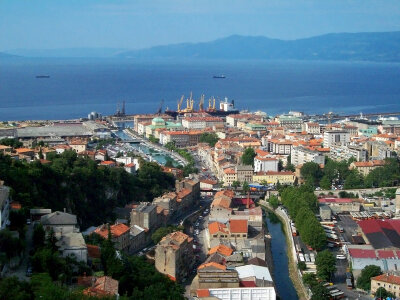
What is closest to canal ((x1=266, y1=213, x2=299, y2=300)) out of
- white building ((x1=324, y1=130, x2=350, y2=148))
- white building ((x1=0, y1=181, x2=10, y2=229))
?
white building ((x1=0, y1=181, x2=10, y2=229))

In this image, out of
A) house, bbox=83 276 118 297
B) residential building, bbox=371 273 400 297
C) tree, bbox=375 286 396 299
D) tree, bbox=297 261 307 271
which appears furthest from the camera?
tree, bbox=297 261 307 271

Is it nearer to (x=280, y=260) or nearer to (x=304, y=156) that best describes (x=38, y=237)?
(x=280, y=260)

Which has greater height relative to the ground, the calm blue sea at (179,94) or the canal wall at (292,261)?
the calm blue sea at (179,94)

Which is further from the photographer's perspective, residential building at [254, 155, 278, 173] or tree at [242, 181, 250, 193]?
residential building at [254, 155, 278, 173]

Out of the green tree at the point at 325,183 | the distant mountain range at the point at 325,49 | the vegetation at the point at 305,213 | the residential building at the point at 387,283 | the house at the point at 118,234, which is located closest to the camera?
the residential building at the point at 387,283

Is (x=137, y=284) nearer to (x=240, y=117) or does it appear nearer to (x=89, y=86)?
(x=240, y=117)

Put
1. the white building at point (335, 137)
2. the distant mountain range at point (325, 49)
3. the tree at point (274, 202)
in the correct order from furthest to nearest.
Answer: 1. the distant mountain range at point (325, 49)
2. the white building at point (335, 137)
3. the tree at point (274, 202)

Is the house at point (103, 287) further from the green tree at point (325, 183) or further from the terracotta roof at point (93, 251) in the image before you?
the green tree at point (325, 183)

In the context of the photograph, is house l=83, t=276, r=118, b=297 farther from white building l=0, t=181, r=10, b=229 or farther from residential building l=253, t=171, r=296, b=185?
residential building l=253, t=171, r=296, b=185

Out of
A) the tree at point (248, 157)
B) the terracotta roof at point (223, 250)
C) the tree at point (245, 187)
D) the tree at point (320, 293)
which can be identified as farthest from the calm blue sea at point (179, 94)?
the tree at point (320, 293)
